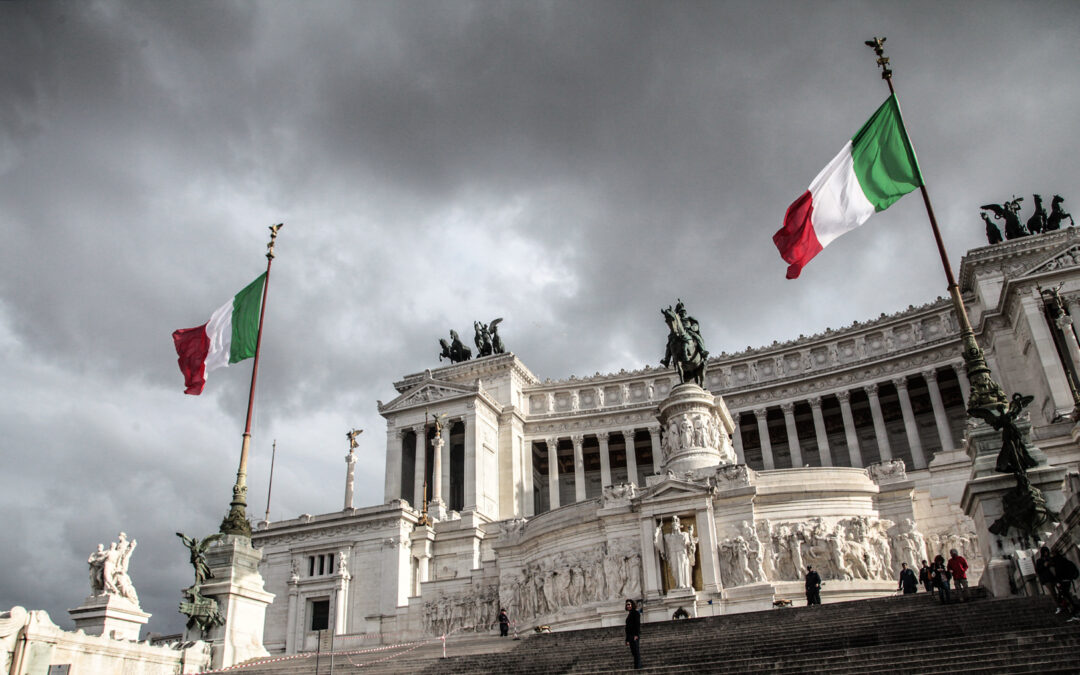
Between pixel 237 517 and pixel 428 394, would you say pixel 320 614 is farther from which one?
pixel 237 517

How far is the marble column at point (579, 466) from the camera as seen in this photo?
6456 cm

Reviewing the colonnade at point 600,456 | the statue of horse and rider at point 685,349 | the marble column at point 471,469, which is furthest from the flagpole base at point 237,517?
the colonnade at point 600,456

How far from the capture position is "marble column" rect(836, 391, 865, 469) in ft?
190

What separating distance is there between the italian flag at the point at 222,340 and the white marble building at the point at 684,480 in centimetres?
878

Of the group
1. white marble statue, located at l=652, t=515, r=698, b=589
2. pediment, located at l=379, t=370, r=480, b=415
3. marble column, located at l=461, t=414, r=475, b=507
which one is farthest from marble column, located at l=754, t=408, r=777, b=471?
white marble statue, located at l=652, t=515, r=698, b=589

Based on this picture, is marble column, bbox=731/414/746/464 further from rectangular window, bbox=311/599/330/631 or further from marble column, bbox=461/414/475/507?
rectangular window, bbox=311/599/330/631

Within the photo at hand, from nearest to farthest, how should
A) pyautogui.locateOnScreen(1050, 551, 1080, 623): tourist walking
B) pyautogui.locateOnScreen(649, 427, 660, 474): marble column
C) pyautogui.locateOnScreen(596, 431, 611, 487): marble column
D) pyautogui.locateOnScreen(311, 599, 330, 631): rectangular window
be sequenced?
pyautogui.locateOnScreen(1050, 551, 1080, 623): tourist walking, pyautogui.locateOnScreen(311, 599, 330, 631): rectangular window, pyautogui.locateOnScreen(596, 431, 611, 487): marble column, pyautogui.locateOnScreen(649, 427, 660, 474): marble column

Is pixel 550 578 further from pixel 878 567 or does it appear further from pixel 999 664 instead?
pixel 999 664

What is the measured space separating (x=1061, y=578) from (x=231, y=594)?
56.6 ft

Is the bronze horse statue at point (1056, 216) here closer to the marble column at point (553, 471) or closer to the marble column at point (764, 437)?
the marble column at point (764, 437)

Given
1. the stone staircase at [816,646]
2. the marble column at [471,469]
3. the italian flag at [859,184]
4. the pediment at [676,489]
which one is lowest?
the stone staircase at [816,646]

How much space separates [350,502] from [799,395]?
113 feet

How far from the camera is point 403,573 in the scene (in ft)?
147

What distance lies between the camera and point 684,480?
30.8 meters
